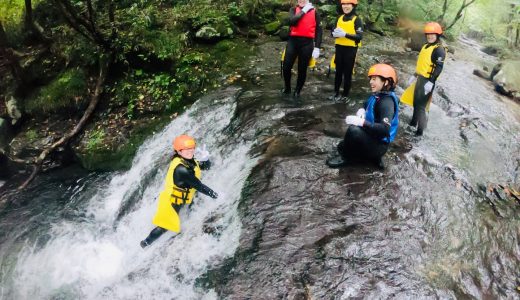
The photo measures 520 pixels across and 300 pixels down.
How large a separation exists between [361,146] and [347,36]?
2.36 meters

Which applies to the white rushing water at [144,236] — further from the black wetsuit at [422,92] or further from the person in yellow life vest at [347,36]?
the black wetsuit at [422,92]

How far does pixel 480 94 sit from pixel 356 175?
21.4 feet

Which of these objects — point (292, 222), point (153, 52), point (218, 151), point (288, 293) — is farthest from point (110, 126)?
point (288, 293)

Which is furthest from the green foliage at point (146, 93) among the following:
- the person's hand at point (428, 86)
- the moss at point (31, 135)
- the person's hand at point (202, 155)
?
the person's hand at point (428, 86)

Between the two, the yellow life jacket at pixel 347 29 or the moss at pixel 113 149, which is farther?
the moss at pixel 113 149

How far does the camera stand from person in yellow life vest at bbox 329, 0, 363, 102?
6781 millimetres

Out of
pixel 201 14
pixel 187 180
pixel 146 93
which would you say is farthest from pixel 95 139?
pixel 201 14

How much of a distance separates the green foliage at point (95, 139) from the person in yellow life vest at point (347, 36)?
5819 mm

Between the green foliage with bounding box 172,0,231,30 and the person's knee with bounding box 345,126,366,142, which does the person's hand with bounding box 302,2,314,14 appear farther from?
the green foliage with bounding box 172,0,231,30

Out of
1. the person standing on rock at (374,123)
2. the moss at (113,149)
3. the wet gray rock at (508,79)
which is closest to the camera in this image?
the person standing on rock at (374,123)

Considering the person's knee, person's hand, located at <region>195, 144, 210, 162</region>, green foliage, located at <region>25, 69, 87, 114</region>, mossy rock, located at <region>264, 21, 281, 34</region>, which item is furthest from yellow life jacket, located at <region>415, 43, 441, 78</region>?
green foliage, located at <region>25, 69, 87, 114</region>

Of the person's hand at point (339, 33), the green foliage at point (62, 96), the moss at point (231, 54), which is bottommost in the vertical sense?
the green foliage at point (62, 96)

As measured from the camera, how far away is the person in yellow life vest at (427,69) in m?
6.39

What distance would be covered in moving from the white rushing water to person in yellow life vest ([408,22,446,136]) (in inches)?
131
